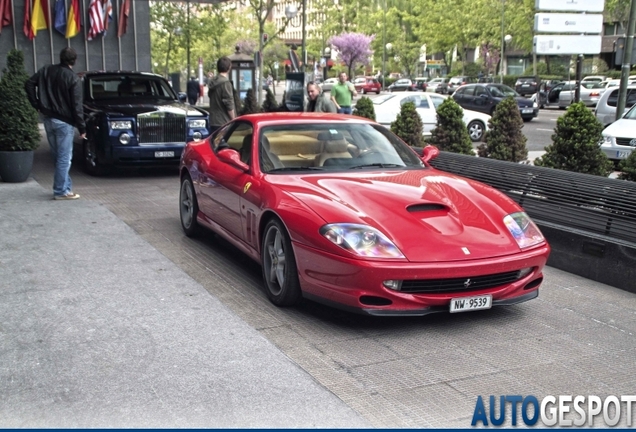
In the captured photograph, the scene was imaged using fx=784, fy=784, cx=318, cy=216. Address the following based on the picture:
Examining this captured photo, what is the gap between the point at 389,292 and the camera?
537 centimetres

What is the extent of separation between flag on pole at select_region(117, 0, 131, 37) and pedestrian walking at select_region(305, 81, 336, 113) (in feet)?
44.7

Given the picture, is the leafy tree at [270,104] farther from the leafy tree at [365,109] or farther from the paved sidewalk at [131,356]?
the paved sidewalk at [131,356]

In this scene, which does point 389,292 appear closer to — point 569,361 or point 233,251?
point 569,361

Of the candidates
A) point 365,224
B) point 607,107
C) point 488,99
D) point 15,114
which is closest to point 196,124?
point 15,114

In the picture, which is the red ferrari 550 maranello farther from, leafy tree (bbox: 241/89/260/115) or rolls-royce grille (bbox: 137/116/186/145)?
leafy tree (bbox: 241/89/260/115)

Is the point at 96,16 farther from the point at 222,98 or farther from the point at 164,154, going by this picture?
the point at 164,154

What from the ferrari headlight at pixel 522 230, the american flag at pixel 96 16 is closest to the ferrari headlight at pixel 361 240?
the ferrari headlight at pixel 522 230

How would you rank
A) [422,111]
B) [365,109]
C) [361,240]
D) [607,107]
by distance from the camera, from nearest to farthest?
1. [361,240]
2. [365,109]
3. [607,107]
4. [422,111]

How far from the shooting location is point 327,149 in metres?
7.06

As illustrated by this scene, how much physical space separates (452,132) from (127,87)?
5851mm

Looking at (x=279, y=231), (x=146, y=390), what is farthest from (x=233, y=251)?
(x=146, y=390)

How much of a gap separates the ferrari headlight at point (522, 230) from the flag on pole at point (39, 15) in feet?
76.0

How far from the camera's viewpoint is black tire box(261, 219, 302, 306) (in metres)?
5.88

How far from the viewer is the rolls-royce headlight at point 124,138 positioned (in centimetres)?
1267
